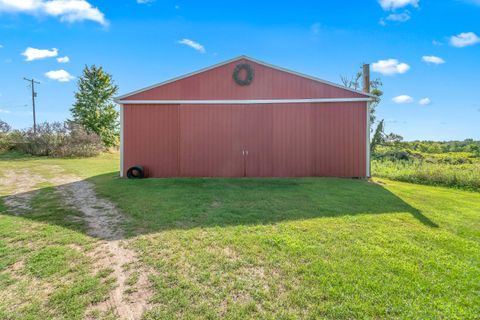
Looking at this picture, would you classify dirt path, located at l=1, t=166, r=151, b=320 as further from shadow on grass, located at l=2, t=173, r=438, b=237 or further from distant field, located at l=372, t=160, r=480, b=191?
distant field, located at l=372, t=160, r=480, b=191

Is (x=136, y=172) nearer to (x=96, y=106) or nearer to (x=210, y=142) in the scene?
(x=210, y=142)

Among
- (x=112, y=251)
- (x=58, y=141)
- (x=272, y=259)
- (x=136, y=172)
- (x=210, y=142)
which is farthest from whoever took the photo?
(x=58, y=141)

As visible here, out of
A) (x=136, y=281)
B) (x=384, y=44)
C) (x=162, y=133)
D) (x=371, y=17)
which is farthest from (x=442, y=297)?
(x=384, y=44)

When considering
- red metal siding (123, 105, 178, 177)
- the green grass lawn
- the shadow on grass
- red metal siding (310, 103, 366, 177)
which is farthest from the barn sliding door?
the green grass lawn

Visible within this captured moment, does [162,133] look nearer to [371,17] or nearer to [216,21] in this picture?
[216,21]

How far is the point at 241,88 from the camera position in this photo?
800cm

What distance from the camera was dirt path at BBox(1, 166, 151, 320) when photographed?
1.94 m

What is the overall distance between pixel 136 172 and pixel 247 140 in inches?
158

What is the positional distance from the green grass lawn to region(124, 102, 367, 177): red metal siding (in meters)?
3.17

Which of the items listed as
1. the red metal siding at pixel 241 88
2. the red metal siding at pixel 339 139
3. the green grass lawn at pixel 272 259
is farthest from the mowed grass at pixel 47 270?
the red metal siding at pixel 339 139

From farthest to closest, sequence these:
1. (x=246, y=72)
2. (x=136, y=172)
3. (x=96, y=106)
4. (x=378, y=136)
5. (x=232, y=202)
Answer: (x=96, y=106) < (x=378, y=136) < (x=136, y=172) < (x=246, y=72) < (x=232, y=202)

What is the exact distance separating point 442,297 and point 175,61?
13904mm

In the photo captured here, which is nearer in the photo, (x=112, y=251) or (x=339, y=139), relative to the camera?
(x=112, y=251)

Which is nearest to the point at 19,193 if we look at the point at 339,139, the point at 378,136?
the point at 339,139
